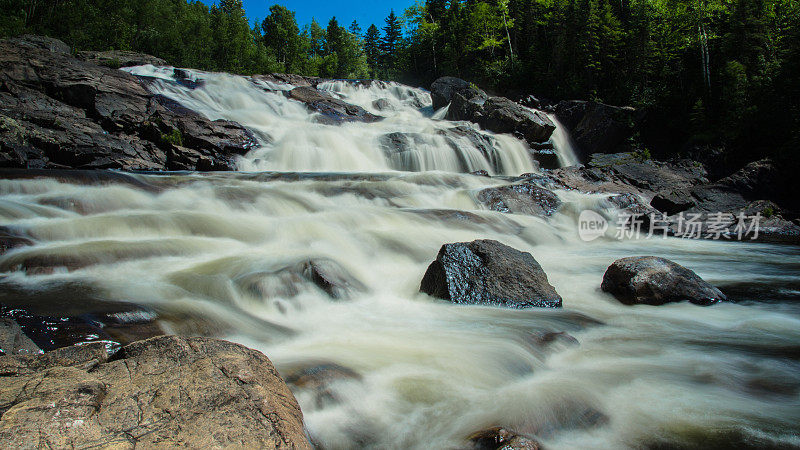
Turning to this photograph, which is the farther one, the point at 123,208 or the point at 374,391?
the point at 123,208

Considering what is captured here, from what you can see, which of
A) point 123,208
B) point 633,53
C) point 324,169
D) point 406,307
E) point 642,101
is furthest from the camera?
point 633,53

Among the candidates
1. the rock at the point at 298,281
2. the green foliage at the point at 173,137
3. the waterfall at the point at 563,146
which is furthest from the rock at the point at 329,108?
the rock at the point at 298,281

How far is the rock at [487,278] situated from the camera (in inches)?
204

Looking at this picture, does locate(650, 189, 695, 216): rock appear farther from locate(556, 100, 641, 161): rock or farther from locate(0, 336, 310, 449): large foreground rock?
locate(0, 336, 310, 449): large foreground rock

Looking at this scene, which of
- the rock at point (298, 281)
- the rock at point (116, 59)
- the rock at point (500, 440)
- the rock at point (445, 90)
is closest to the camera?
the rock at point (500, 440)

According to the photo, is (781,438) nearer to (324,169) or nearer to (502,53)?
(324,169)

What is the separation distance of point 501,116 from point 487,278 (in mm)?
16623

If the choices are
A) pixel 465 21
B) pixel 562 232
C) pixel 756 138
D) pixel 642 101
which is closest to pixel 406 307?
pixel 562 232

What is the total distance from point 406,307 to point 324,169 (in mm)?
10779

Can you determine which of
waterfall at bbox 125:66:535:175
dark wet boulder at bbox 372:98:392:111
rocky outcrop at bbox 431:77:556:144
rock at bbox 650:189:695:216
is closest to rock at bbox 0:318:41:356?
waterfall at bbox 125:66:535:175

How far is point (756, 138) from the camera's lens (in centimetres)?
1702

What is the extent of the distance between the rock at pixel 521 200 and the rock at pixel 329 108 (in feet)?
36.3

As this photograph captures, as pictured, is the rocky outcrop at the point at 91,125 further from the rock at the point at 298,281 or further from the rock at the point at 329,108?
the rock at the point at 298,281

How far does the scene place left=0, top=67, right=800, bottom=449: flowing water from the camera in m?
2.81
